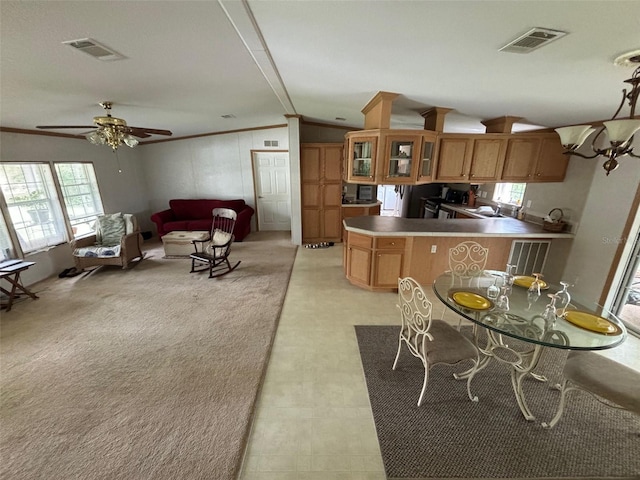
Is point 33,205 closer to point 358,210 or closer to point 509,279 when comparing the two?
point 358,210

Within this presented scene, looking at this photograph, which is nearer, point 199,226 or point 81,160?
point 81,160

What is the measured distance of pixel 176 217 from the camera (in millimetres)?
6293

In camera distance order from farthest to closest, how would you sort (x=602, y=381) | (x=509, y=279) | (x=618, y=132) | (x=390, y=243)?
(x=390, y=243) → (x=509, y=279) → (x=602, y=381) → (x=618, y=132)

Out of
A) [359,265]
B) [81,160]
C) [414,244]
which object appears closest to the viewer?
[414,244]

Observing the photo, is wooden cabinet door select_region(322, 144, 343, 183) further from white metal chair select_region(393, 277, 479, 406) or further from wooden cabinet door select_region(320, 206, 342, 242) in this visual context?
white metal chair select_region(393, 277, 479, 406)

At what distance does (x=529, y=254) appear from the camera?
3.71 meters

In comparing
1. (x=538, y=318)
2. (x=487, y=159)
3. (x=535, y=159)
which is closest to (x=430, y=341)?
(x=538, y=318)

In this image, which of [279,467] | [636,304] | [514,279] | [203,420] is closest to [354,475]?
[279,467]

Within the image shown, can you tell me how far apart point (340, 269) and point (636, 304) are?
3.74 m

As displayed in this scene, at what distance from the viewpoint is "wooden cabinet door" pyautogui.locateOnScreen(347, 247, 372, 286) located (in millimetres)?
3674

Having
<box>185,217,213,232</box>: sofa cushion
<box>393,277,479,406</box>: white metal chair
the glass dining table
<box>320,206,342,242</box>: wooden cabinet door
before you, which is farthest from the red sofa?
the glass dining table

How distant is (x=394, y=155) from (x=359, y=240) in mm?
1278

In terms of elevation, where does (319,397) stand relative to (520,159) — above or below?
below

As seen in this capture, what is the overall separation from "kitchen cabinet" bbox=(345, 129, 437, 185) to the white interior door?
309 centimetres
